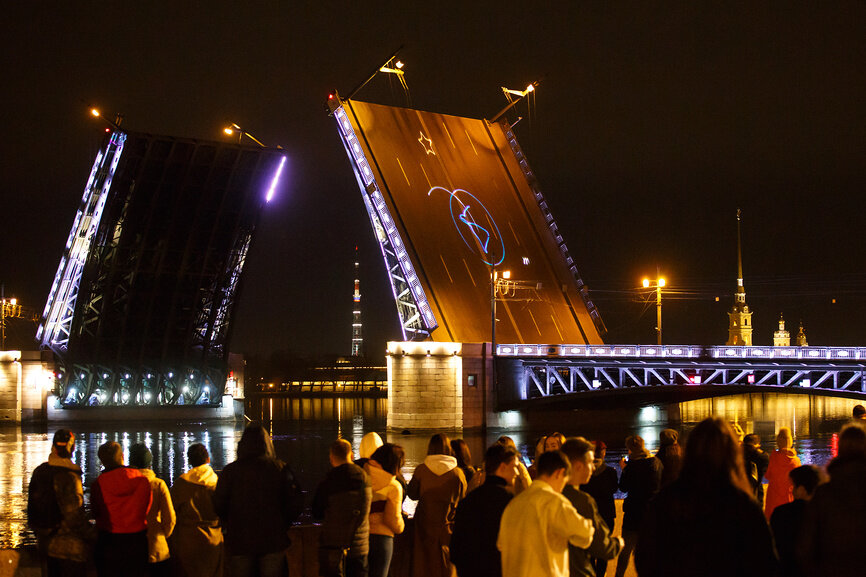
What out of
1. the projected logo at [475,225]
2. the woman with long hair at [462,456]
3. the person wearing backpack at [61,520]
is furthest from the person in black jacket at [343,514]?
the projected logo at [475,225]

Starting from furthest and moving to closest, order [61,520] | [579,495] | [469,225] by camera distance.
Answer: [469,225] → [61,520] → [579,495]

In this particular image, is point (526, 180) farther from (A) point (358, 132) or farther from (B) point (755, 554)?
(B) point (755, 554)

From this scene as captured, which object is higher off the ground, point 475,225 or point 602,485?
point 475,225

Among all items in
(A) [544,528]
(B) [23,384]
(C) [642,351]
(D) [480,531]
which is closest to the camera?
(A) [544,528]

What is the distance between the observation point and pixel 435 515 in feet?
22.7

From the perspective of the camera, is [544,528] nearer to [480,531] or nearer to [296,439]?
[480,531]

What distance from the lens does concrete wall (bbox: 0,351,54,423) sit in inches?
1870

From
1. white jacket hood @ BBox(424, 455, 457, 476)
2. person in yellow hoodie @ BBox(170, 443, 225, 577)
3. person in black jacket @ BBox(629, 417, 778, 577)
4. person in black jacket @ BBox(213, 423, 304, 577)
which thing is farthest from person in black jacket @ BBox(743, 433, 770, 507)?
person in yellow hoodie @ BBox(170, 443, 225, 577)

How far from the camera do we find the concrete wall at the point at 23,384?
47500mm

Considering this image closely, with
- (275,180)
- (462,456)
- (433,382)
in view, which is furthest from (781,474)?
(433,382)

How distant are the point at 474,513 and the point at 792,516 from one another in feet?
5.86

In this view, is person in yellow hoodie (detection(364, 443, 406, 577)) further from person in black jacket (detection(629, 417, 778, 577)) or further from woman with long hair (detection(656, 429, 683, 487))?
person in black jacket (detection(629, 417, 778, 577))

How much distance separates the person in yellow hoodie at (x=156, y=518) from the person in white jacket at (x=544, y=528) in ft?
8.90

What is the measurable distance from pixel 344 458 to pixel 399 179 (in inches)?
1489
